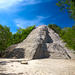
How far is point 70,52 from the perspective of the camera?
23.0m

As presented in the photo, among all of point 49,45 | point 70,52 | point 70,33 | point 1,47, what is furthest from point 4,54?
point 70,33

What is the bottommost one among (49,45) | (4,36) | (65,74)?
(65,74)

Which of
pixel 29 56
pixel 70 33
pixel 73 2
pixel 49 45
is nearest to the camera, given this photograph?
pixel 73 2

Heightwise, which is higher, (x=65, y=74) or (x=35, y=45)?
(x=35, y=45)

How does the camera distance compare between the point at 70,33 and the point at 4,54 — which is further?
the point at 4,54

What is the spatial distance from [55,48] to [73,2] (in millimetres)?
14903

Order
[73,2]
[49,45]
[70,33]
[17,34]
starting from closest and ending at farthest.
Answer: [73,2], [70,33], [49,45], [17,34]

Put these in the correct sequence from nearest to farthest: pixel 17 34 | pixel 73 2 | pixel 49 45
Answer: pixel 73 2 → pixel 49 45 → pixel 17 34

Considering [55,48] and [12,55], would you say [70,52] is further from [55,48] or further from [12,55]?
[12,55]

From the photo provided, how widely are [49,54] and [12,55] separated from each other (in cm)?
650

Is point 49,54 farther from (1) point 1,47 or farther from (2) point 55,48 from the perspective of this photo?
(1) point 1,47

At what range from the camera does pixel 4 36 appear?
25094 mm

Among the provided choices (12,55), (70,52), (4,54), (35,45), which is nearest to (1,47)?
(4,54)

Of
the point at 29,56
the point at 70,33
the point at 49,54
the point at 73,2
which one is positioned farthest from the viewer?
the point at 49,54
